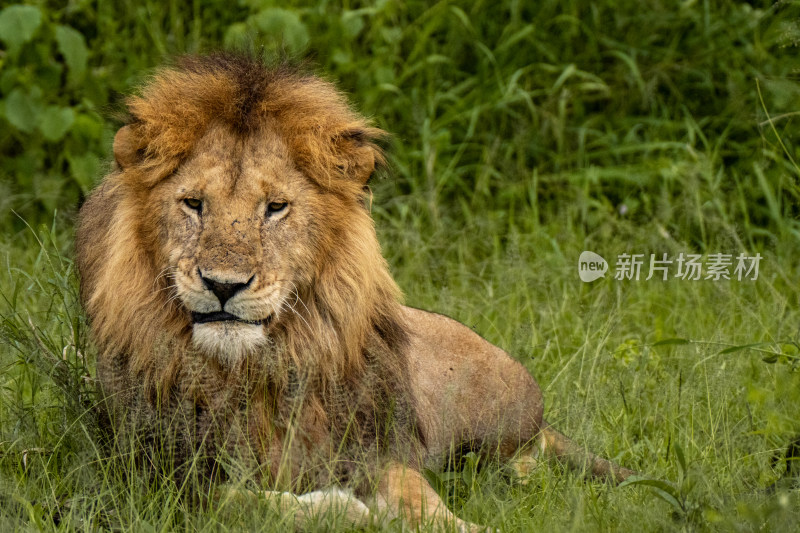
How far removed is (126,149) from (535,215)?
2.61 meters

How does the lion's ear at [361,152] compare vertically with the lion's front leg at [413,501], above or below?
above

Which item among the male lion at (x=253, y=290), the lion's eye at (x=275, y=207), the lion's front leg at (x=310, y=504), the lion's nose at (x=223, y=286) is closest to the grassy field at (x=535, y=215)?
the lion's front leg at (x=310, y=504)

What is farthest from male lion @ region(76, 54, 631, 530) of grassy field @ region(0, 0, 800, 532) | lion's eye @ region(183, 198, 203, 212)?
grassy field @ region(0, 0, 800, 532)

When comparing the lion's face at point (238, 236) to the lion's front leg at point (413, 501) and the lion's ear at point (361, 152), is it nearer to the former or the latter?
the lion's ear at point (361, 152)

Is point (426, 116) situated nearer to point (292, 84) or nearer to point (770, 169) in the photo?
point (770, 169)

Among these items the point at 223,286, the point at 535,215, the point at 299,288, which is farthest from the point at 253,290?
the point at 535,215

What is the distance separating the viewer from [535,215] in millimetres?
5082

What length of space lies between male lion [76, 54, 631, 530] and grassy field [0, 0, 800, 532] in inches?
6.8

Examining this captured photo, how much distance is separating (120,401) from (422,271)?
2.03 m

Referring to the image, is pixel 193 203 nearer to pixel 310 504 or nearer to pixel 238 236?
pixel 238 236

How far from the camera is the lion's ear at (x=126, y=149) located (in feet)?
Answer: 9.18

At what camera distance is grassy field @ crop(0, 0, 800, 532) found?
9.35 ft

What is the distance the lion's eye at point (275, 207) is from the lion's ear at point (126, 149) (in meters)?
0.37

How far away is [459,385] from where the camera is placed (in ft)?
10.7
